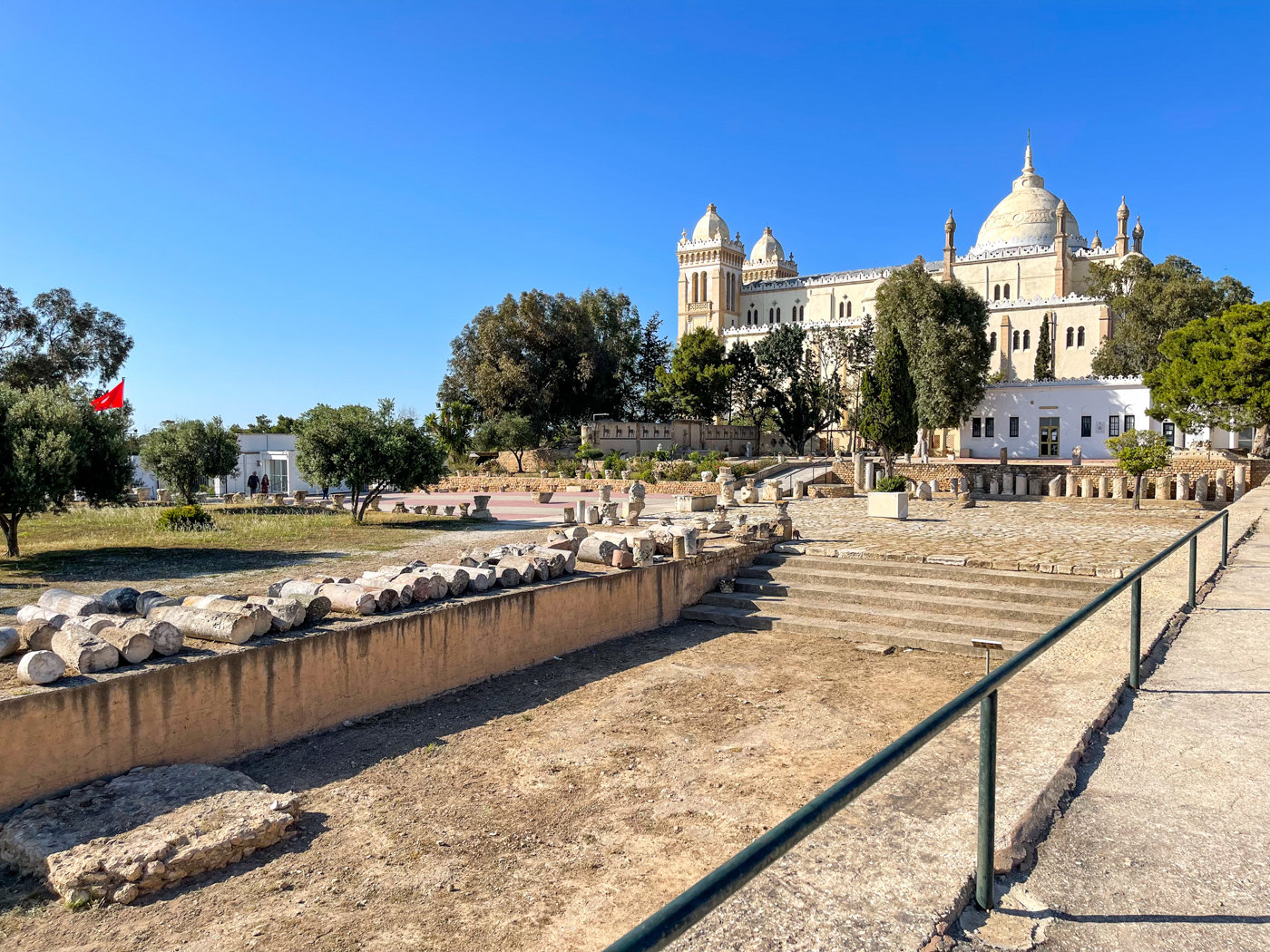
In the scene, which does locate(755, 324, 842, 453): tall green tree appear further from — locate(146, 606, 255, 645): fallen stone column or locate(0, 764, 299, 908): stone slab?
locate(0, 764, 299, 908): stone slab

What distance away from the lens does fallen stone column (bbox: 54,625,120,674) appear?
5578 millimetres

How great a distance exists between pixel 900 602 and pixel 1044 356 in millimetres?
49049

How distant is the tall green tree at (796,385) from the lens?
48531 millimetres

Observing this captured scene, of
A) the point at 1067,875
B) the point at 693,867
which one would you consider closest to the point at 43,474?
the point at 693,867

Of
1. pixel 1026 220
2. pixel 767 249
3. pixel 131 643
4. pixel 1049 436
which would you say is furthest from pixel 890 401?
pixel 767 249

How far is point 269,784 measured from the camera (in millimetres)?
5750

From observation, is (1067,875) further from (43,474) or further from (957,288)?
(957,288)

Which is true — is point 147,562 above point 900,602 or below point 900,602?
above

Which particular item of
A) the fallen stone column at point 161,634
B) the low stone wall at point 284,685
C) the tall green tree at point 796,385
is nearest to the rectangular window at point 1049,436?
the tall green tree at point 796,385

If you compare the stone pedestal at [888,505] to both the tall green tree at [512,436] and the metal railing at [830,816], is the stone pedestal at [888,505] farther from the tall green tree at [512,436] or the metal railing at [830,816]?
the tall green tree at [512,436]

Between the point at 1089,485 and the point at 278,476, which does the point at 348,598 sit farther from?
the point at 278,476

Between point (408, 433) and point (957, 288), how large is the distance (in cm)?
3055

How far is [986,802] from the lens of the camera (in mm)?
Answer: 2762

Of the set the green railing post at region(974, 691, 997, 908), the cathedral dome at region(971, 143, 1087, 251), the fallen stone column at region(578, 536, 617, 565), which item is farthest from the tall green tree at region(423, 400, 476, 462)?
the cathedral dome at region(971, 143, 1087, 251)
